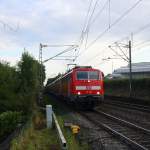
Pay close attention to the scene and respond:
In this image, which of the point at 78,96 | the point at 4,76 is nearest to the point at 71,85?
the point at 78,96

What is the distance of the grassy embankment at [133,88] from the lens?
5738 centimetres

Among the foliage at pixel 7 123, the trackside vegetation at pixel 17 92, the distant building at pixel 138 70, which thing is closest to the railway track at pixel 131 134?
the foliage at pixel 7 123

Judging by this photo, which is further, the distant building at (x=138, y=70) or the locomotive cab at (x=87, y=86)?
the distant building at (x=138, y=70)

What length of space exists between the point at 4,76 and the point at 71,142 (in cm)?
2153

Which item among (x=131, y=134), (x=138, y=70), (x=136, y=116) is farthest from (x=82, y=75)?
(x=138, y=70)

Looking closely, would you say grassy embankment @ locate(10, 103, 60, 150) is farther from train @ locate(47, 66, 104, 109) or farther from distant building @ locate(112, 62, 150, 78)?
distant building @ locate(112, 62, 150, 78)

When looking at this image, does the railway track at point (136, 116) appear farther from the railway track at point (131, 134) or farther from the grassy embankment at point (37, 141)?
the grassy embankment at point (37, 141)

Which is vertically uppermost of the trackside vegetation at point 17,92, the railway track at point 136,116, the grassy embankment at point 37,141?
the trackside vegetation at point 17,92

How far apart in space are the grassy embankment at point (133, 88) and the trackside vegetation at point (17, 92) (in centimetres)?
1267

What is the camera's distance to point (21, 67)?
156 feet

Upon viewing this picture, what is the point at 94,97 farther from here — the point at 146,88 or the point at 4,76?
the point at 146,88

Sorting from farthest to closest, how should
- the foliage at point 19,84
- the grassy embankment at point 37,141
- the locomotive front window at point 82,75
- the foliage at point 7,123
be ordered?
1. the foliage at point 19,84
2. the locomotive front window at point 82,75
3. the foliage at point 7,123
4. the grassy embankment at point 37,141

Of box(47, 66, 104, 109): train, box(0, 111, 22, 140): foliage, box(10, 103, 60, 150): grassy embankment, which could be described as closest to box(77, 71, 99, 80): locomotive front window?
box(47, 66, 104, 109): train

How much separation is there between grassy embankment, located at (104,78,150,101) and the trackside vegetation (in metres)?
12.7
